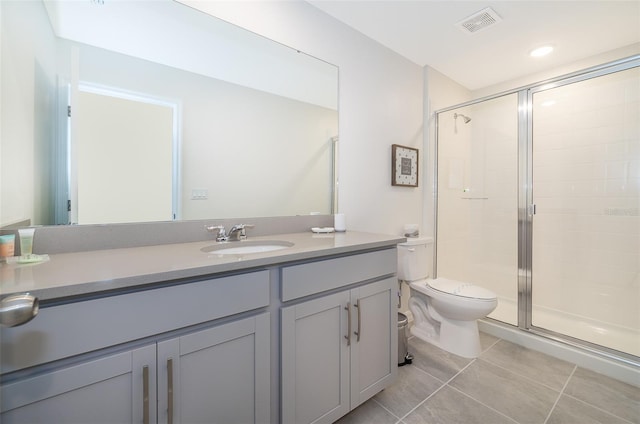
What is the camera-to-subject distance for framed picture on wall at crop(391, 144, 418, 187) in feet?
7.44

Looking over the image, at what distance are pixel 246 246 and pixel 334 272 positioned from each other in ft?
1.68

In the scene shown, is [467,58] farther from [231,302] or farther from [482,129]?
[231,302]

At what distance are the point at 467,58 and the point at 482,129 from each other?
742 mm

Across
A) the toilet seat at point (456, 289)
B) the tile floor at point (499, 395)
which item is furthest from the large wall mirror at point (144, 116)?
the tile floor at point (499, 395)

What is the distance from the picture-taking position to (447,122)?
267 centimetres

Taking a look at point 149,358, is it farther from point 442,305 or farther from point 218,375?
point 442,305

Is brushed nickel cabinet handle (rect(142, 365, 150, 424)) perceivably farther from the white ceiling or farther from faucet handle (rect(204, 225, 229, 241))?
the white ceiling

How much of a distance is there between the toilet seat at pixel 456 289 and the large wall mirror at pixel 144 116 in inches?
43.0

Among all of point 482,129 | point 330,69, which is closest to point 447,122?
point 482,129

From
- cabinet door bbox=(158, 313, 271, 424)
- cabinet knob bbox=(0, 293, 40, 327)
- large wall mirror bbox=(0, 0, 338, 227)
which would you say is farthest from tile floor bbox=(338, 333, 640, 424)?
cabinet knob bbox=(0, 293, 40, 327)

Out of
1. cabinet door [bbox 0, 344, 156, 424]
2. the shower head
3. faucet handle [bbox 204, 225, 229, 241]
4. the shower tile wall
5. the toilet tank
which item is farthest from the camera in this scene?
the shower head

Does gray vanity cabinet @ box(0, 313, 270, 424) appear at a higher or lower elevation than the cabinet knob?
lower

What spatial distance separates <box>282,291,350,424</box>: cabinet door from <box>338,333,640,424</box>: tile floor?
30cm

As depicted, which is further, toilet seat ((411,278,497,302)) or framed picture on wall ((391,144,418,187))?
framed picture on wall ((391,144,418,187))
